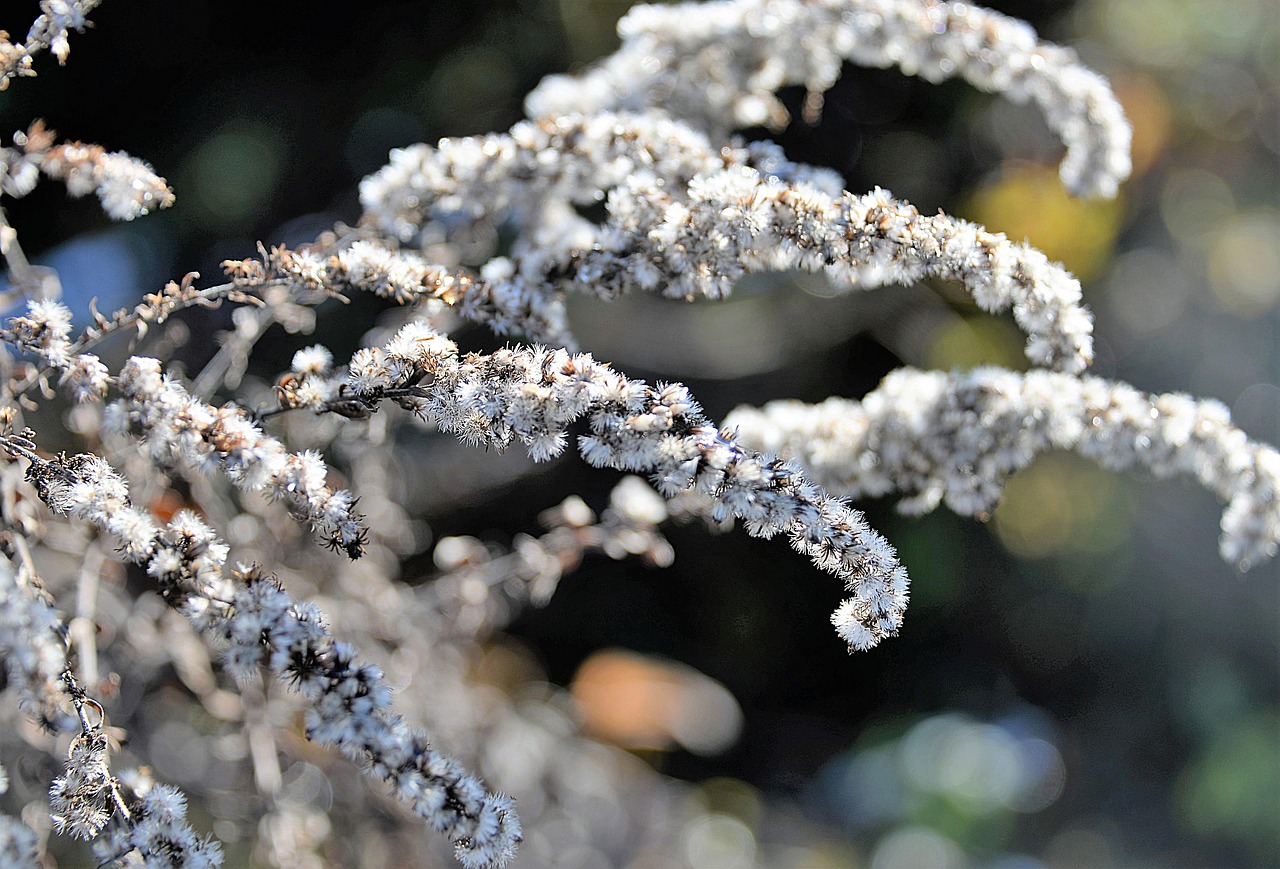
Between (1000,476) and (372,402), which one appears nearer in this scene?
(372,402)

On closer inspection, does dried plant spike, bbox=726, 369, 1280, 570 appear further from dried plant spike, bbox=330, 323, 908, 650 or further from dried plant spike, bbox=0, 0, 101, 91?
dried plant spike, bbox=0, 0, 101, 91

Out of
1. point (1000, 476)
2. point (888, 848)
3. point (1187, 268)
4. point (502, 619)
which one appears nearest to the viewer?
point (1000, 476)

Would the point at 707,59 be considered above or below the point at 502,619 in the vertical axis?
above

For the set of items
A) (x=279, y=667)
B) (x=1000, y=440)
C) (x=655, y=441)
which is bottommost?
(x=279, y=667)

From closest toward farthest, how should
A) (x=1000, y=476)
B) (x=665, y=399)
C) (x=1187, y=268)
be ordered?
(x=665, y=399)
(x=1000, y=476)
(x=1187, y=268)

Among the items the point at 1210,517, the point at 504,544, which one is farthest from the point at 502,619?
the point at 1210,517

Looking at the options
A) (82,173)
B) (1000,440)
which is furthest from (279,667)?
(1000,440)

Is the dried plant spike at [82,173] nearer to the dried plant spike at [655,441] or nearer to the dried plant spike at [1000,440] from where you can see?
the dried plant spike at [655,441]

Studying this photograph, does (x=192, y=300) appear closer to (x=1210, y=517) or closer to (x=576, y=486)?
(x=576, y=486)

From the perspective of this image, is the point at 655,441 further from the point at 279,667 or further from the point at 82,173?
the point at 82,173

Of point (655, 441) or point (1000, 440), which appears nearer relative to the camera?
point (655, 441)
